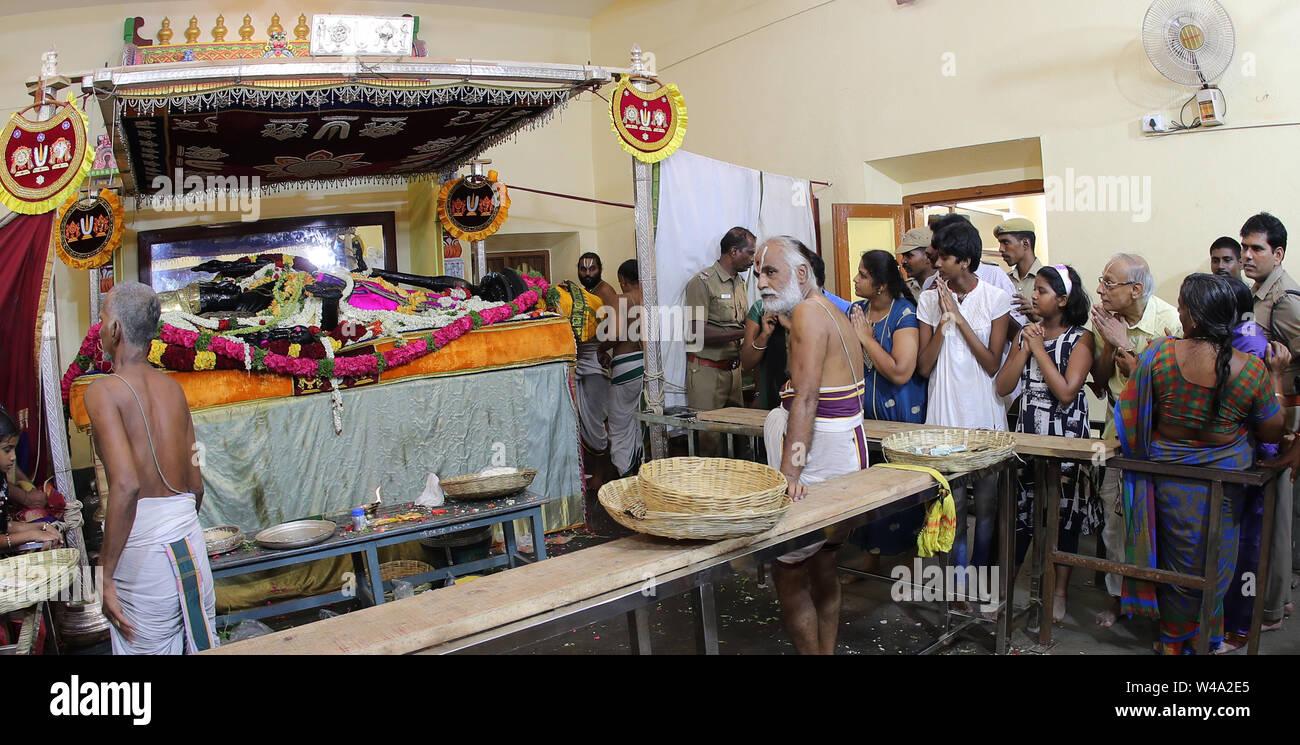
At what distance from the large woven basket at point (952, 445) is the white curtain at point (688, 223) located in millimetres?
2243

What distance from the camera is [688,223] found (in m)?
6.03

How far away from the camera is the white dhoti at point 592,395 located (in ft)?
24.7

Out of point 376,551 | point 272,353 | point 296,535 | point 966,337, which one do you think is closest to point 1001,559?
point 966,337

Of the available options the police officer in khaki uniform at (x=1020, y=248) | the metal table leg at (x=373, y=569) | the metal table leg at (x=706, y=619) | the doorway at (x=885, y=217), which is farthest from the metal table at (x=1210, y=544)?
the doorway at (x=885, y=217)

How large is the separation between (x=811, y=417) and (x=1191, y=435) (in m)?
1.64

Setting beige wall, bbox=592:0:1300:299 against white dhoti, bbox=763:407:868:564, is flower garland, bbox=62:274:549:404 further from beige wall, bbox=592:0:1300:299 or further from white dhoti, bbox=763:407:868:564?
beige wall, bbox=592:0:1300:299

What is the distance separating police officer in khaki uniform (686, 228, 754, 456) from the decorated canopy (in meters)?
1.48

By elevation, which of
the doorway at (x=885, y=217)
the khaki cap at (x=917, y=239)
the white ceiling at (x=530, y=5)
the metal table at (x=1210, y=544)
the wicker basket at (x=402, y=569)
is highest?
the white ceiling at (x=530, y=5)

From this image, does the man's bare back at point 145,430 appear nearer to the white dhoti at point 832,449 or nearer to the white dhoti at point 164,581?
the white dhoti at point 164,581

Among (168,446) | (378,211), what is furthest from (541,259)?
(168,446)

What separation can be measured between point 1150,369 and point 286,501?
15.8 ft

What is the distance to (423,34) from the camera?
985 centimetres

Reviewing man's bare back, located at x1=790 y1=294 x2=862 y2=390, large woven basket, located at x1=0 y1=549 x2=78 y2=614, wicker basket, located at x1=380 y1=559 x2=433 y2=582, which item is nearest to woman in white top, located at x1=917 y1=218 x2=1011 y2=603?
man's bare back, located at x1=790 y1=294 x2=862 y2=390

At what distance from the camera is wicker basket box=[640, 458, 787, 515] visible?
7.99 ft
